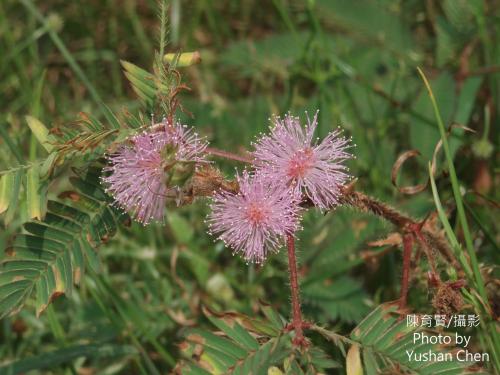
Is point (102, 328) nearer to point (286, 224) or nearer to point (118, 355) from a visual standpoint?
point (118, 355)

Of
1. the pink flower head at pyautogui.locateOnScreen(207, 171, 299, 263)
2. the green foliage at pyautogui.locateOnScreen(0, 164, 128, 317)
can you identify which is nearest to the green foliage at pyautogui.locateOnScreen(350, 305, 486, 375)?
the pink flower head at pyautogui.locateOnScreen(207, 171, 299, 263)

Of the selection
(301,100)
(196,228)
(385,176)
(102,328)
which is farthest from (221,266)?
(301,100)

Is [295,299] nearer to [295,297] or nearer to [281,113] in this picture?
[295,297]

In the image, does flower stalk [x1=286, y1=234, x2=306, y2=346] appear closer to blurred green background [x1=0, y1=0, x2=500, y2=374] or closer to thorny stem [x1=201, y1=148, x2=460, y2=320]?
thorny stem [x1=201, y1=148, x2=460, y2=320]

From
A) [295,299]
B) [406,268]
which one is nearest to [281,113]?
[406,268]

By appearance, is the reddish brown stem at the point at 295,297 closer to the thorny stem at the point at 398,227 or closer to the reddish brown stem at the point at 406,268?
the thorny stem at the point at 398,227

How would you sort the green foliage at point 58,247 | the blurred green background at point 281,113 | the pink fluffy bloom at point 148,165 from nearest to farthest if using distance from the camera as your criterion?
the pink fluffy bloom at point 148,165 < the green foliage at point 58,247 < the blurred green background at point 281,113

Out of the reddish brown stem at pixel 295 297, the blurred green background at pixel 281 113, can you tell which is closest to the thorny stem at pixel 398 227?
the reddish brown stem at pixel 295 297
